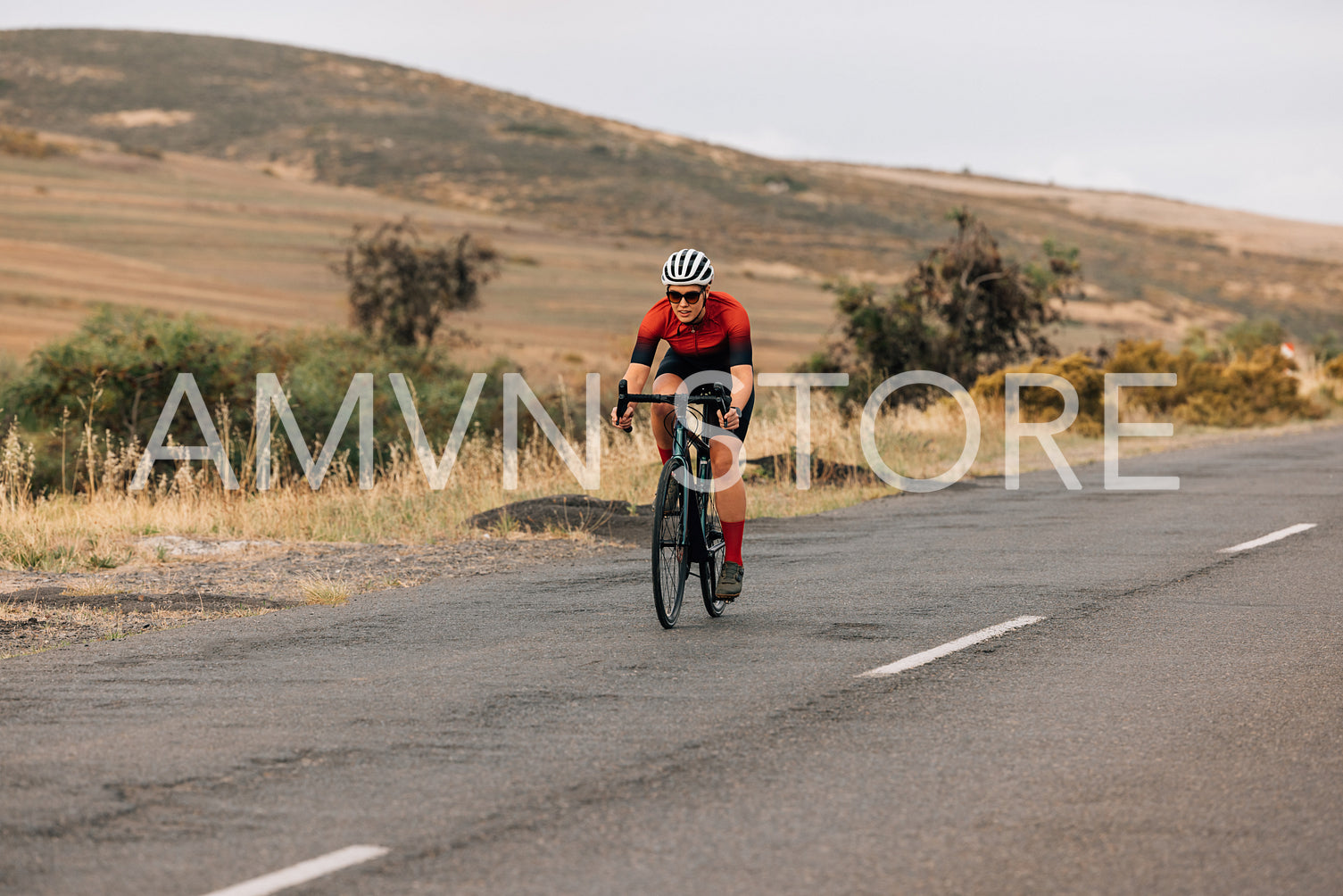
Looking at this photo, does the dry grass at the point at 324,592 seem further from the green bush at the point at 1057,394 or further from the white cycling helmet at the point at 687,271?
the green bush at the point at 1057,394

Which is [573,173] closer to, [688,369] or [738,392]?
[688,369]

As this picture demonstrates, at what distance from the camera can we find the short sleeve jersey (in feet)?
27.3

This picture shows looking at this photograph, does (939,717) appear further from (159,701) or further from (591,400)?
(591,400)

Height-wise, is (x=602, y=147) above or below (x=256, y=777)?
above

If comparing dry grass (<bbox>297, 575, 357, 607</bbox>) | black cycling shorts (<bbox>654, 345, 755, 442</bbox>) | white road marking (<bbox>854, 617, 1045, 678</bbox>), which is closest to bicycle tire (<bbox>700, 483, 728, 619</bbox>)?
black cycling shorts (<bbox>654, 345, 755, 442</bbox>)

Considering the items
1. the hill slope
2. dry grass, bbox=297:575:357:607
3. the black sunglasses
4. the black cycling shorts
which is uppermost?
the hill slope

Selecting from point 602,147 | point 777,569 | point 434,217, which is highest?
point 602,147

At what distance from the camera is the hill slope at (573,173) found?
322 ft

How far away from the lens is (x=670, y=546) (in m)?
8.22

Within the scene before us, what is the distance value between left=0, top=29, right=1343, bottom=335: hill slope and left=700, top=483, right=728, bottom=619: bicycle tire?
7783cm

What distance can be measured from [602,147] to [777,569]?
110 metres

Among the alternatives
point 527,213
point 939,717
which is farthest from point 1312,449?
point 527,213

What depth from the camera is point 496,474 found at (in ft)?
59.4

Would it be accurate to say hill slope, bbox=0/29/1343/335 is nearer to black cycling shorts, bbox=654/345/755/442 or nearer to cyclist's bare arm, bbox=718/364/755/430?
black cycling shorts, bbox=654/345/755/442
